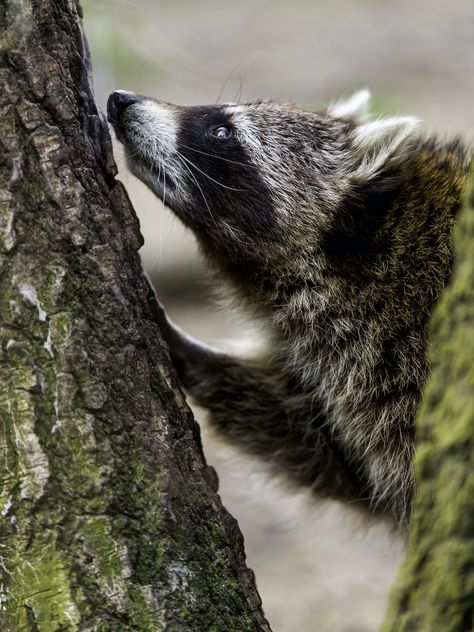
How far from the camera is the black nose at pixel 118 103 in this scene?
4801 millimetres

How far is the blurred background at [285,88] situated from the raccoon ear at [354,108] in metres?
0.63

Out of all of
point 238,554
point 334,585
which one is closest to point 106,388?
point 238,554

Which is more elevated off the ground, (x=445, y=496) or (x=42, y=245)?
(x=42, y=245)

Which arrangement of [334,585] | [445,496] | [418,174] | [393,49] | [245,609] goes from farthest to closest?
[393,49] < [334,585] < [418,174] < [245,609] < [445,496]

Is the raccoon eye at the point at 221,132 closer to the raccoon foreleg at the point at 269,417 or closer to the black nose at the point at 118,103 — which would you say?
the black nose at the point at 118,103

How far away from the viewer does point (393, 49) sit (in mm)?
17047

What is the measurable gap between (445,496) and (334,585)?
6062mm

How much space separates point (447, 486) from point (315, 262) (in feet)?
9.11

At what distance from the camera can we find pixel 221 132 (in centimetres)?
514

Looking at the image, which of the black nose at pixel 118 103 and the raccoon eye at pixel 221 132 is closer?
the black nose at pixel 118 103

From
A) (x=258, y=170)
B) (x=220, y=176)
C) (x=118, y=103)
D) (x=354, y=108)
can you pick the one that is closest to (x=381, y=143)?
(x=258, y=170)

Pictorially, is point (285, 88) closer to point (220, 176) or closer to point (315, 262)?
point (220, 176)

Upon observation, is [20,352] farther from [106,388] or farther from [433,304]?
[433,304]

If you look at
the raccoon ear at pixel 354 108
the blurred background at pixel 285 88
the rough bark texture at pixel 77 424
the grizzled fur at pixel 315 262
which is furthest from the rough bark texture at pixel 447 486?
the raccoon ear at pixel 354 108
